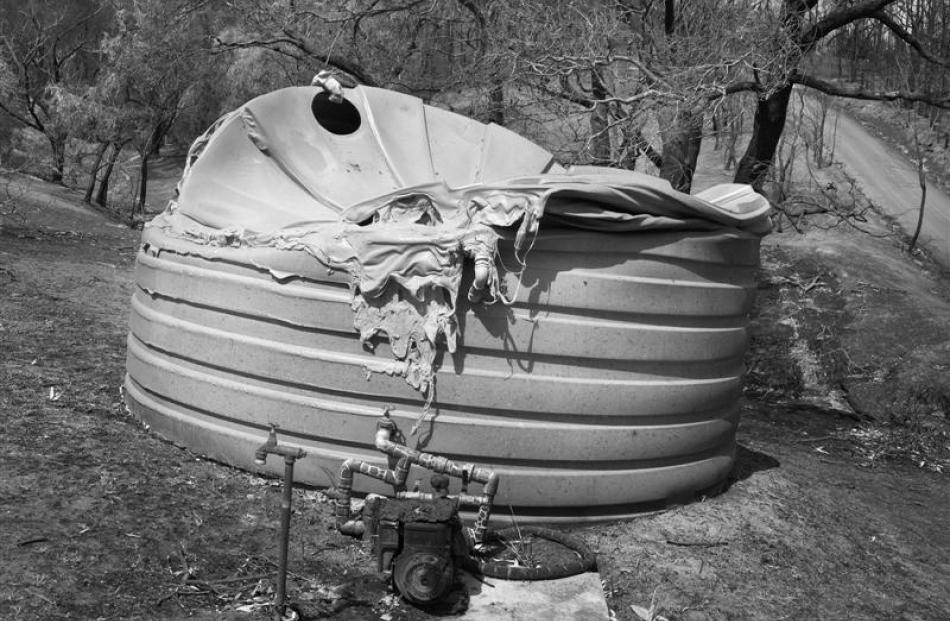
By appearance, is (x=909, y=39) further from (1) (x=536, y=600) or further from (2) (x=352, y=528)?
(2) (x=352, y=528)

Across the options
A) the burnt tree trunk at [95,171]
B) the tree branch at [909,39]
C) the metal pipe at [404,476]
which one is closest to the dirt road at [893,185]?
the tree branch at [909,39]

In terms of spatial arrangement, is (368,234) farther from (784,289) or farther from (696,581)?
(784,289)

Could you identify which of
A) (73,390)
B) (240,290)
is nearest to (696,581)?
(240,290)

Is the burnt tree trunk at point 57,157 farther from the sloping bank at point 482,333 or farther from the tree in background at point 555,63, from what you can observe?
the sloping bank at point 482,333

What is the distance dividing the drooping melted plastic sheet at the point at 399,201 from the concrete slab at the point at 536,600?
0.91 meters

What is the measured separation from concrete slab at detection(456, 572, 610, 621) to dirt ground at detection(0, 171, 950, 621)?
4.8 inches

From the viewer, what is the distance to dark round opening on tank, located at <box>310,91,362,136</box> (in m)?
5.57

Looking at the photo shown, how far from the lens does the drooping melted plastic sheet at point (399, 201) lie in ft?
13.0

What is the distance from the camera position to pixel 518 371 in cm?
404

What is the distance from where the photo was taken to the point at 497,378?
4012 mm

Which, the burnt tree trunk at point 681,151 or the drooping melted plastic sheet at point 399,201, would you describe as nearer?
the drooping melted plastic sheet at point 399,201

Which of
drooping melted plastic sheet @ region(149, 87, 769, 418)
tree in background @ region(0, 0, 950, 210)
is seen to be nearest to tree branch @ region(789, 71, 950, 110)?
tree in background @ region(0, 0, 950, 210)

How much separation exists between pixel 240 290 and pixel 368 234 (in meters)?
0.68

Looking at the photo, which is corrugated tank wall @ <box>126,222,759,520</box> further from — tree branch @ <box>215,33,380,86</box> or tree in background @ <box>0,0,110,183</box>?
tree in background @ <box>0,0,110,183</box>
